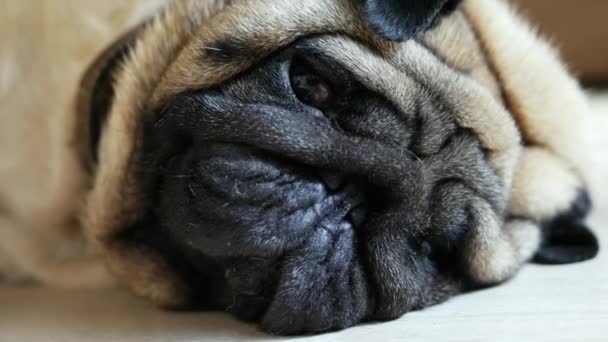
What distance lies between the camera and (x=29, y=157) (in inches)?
59.4

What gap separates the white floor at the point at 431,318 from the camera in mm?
1045

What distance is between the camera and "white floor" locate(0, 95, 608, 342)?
104cm

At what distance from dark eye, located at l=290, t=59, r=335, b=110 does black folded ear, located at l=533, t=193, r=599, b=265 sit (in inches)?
20.8

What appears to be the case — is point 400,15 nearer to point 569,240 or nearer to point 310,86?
point 310,86

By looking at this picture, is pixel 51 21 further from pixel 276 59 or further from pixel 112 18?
pixel 276 59

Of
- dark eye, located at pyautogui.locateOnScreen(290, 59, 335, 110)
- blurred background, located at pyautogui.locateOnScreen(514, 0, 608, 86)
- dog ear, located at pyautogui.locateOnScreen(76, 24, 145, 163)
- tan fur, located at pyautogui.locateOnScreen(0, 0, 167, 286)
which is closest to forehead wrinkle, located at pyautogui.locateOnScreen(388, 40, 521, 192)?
dark eye, located at pyautogui.locateOnScreen(290, 59, 335, 110)

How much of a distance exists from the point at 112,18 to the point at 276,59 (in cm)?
60

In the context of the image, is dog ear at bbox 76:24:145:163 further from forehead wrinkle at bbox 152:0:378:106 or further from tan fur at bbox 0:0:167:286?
forehead wrinkle at bbox 152:0:378:106

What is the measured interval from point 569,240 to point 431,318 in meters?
0.44

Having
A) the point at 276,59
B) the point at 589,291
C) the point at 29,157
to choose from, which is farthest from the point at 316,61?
the point at 29,157

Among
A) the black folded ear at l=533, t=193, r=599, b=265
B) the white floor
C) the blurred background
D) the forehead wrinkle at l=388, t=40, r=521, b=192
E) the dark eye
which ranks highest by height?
the blurred background

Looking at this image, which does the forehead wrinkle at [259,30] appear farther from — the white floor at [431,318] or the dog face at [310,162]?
the white floor at [431,318]

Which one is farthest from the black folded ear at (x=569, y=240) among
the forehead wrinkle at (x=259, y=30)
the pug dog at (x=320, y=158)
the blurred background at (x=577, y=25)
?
the blurred background at (x=577, y=25)

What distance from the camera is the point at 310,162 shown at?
3.40ft
